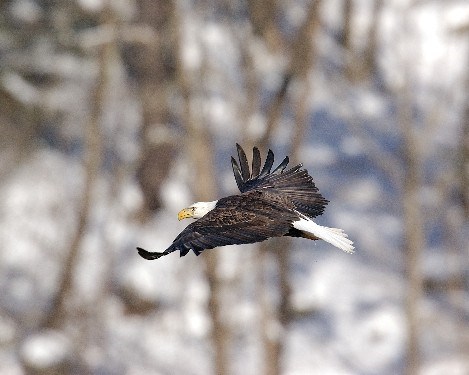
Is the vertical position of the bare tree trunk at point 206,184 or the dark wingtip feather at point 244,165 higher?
the bare tree trunk at point 206,184

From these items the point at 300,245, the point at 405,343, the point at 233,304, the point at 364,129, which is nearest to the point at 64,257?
the point at 233,304

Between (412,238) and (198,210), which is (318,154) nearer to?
(412,238)

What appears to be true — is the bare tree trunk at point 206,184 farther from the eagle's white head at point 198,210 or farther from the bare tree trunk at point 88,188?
the eagle's white head at point 198,210

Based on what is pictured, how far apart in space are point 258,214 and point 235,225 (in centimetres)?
20

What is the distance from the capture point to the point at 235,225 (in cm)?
471

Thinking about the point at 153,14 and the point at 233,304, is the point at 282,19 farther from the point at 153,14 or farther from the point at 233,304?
the point at 233,304

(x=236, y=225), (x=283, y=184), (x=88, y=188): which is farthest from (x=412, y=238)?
(x=236, y=225)

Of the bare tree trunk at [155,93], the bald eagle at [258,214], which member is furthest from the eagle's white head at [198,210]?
the bare tree trunk at [155,93]

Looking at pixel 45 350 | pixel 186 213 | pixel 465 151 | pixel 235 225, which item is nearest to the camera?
pixel 235 225

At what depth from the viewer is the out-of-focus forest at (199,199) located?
13.9 metres

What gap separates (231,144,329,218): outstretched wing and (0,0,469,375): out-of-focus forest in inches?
267

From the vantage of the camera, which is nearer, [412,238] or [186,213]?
[186,213]

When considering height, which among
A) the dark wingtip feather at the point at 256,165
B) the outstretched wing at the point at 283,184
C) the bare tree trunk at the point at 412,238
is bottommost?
the outstretched wing at the point at 283,184

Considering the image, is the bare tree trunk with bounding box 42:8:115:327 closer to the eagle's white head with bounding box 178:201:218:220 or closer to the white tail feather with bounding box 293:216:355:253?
the eagle's white head with bounding box 178:201:218:220
